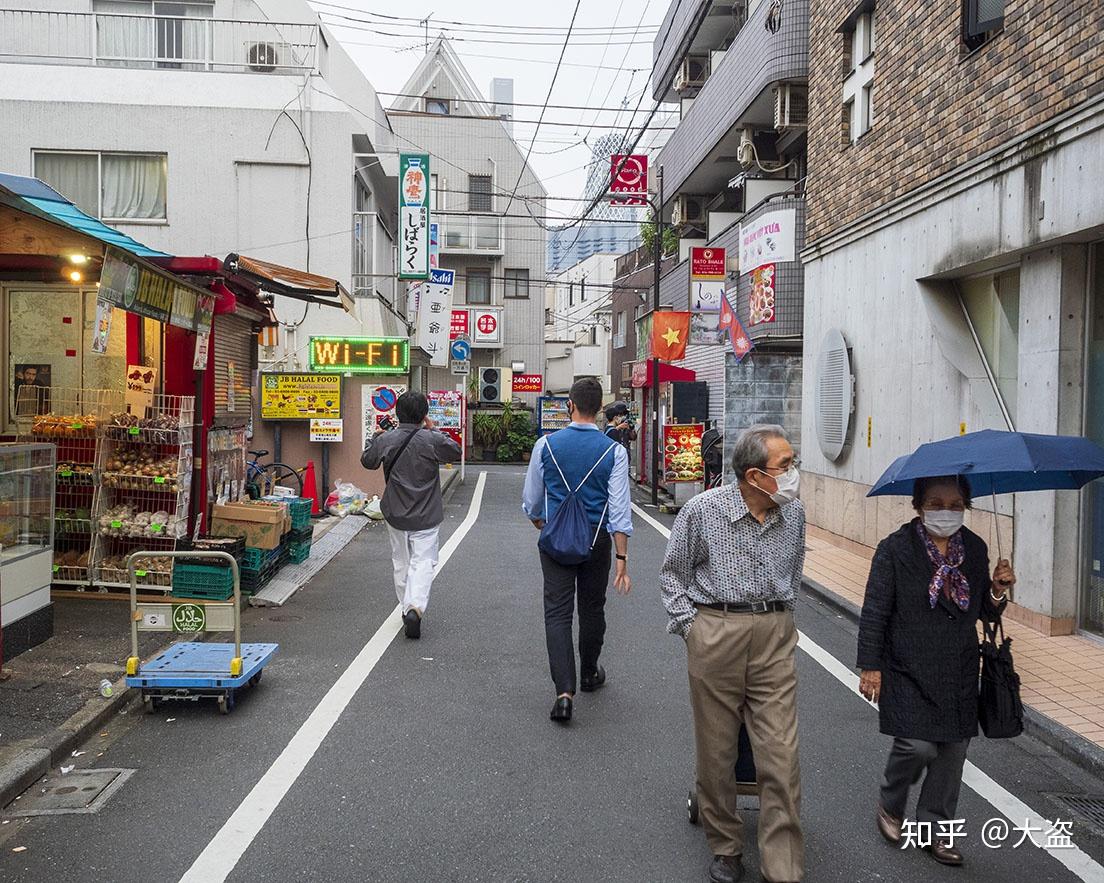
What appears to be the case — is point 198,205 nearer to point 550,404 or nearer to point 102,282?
point 102,282

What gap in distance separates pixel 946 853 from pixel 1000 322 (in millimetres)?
6735

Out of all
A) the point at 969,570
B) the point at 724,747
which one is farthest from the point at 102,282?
A: the point at 969,570

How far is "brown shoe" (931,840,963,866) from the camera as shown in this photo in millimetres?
3906

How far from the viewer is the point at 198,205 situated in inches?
675

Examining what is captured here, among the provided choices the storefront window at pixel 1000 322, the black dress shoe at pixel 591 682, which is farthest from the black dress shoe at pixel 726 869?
the storefront window at pixel 1000 322

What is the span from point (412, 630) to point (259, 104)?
12878mm

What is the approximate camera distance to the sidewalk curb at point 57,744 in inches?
180

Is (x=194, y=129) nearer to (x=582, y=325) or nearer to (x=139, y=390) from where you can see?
(x=139, y=390)

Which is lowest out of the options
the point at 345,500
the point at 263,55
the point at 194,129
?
the point at 345,500

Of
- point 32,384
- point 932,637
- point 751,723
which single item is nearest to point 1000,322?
point 932,637

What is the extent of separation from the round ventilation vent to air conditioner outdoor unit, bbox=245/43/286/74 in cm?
1109

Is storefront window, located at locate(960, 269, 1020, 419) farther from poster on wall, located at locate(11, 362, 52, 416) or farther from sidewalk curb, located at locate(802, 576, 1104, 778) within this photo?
poster on wall, located at locate(11, 362, 52, 416)

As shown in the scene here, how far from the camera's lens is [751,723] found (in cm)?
373

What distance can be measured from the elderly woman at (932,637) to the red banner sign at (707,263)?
1445 centimetres
